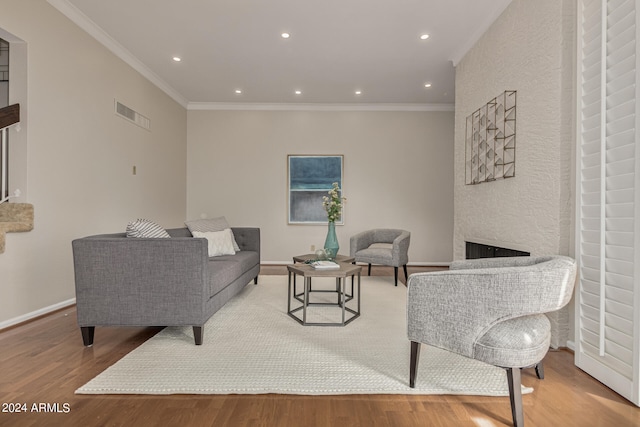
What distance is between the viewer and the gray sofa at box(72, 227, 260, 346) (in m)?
2.34

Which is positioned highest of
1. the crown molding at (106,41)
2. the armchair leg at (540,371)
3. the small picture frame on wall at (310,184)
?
the crown molding at (106,41)

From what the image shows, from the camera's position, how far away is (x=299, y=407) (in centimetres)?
170

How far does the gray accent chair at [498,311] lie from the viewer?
5.09 ft

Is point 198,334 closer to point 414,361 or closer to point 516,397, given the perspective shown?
point 414,361

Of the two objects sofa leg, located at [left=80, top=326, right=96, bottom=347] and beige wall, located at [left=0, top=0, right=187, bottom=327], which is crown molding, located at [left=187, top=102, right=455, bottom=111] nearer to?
beige wall, located at [left=0, top=0, right=187, bottom=327]

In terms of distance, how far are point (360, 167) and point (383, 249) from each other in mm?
2040

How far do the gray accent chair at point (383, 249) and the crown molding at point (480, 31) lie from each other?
2320mm

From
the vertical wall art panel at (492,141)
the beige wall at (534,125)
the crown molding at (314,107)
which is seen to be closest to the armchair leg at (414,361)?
the beige wall at (534,125)

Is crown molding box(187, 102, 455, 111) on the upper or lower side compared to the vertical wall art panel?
upper

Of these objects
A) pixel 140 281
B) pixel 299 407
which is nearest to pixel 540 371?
pixel 299 407

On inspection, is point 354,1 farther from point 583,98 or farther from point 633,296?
point 633,296

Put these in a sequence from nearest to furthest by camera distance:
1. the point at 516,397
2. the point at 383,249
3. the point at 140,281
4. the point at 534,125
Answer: the point at 516,397 → the point at 140,281 → the point at 534,125 → the point at 383,249

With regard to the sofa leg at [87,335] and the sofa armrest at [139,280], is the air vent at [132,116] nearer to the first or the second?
the sofa armrest at [139,280]

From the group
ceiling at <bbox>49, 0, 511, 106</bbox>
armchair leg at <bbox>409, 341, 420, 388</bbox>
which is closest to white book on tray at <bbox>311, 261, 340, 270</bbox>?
armchair leg at <bbox>409, 341, 420, 388</bbox>
